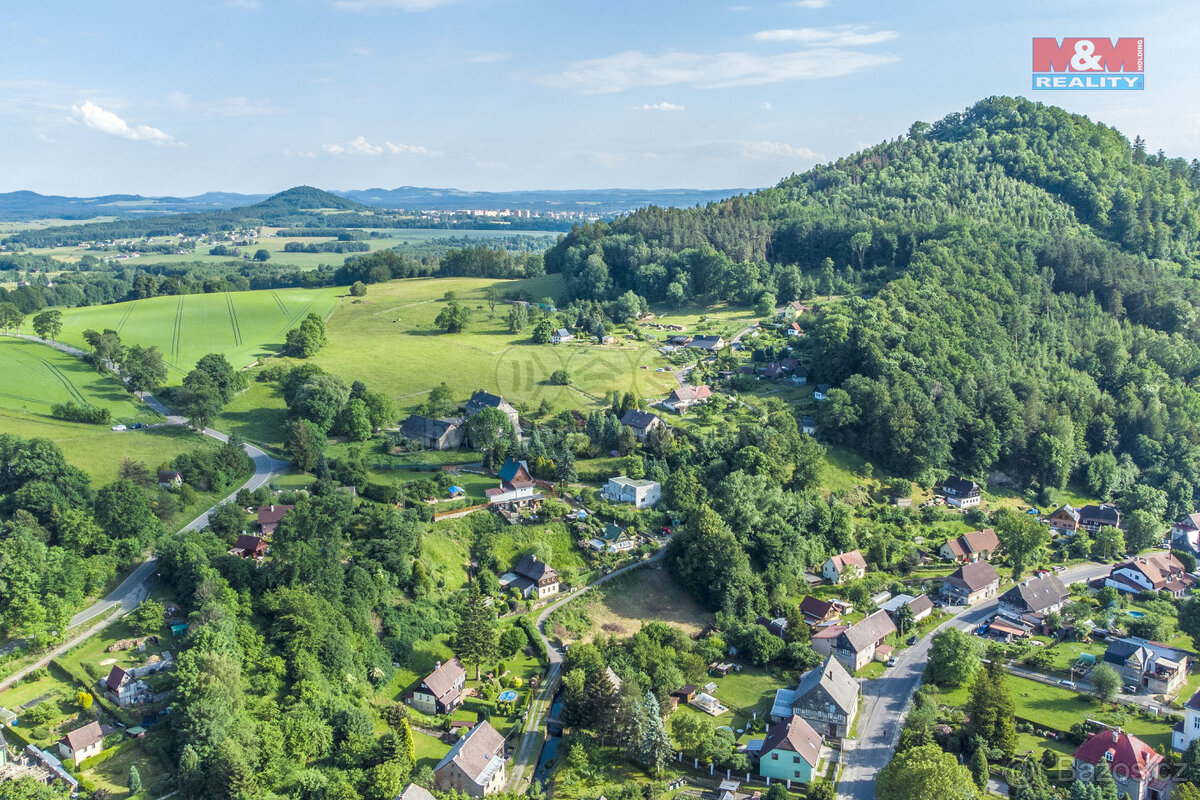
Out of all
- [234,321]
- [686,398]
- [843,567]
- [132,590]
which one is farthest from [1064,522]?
[234,321]

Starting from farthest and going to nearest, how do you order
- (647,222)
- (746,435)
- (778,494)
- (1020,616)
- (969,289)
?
(647,222)
(969,289)
(746,435)
(778,494)
(1020,616)

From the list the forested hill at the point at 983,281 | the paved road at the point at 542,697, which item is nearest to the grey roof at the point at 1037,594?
the forested hill at the point at 983,281

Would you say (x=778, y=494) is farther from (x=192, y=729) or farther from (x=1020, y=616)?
(x=192, y=729)

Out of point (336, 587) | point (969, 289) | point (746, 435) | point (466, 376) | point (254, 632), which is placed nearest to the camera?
point (254, 632)

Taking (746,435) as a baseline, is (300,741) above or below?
below

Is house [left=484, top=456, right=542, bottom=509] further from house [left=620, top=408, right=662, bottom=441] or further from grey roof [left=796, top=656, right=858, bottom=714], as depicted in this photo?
grey roof [left=796, top=656, right=858, bottom=714]

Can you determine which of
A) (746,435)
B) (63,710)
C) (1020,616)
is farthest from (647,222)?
(63,710)

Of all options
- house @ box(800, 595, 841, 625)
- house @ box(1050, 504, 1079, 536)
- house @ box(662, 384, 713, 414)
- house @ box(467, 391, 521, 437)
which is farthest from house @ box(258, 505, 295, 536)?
house @ box(1050, 504, 1079, 536)
